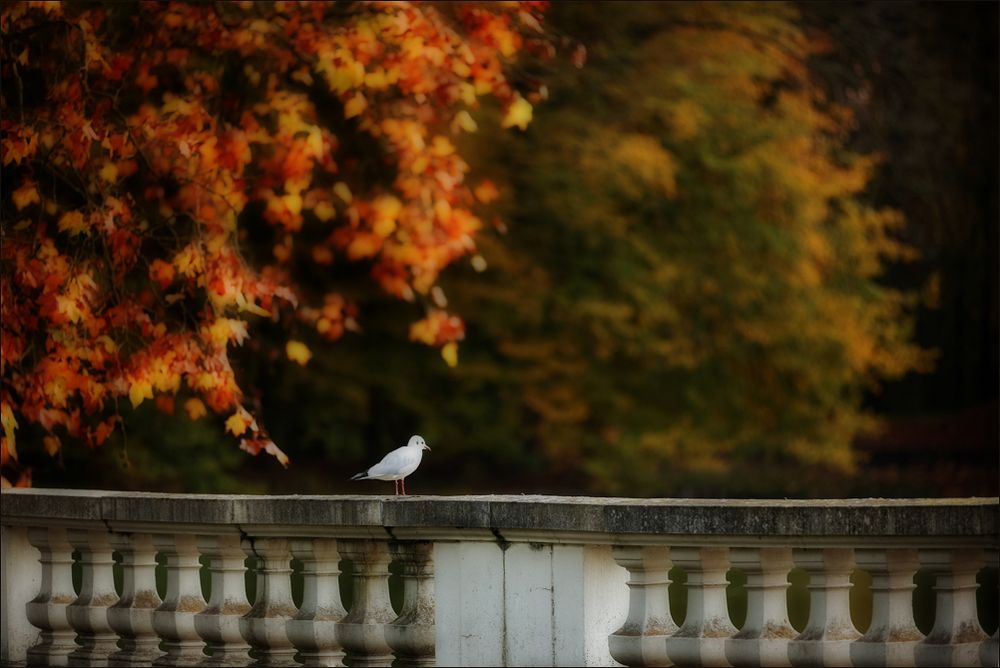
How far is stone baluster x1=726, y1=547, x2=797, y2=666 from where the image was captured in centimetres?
497

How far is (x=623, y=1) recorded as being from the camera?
21938mm

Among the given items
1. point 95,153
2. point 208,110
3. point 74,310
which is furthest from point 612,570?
point 208,110

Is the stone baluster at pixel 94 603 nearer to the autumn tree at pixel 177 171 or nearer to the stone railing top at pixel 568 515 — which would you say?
the stone railing top at pixel 568 515

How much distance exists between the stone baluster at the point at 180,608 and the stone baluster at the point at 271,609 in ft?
0.88

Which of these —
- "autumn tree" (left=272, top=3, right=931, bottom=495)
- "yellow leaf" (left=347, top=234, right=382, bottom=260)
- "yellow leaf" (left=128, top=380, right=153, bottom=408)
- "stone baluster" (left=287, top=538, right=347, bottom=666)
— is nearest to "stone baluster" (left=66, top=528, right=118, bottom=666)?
"stone baluster" (left=287, top=538, right=347, bottom=666)

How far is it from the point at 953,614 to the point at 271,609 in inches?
86.3

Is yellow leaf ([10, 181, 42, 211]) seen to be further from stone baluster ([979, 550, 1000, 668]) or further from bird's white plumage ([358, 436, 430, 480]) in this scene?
stone baluster ([979, 550, 1000, 668])

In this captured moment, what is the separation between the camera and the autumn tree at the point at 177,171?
7.74 metres

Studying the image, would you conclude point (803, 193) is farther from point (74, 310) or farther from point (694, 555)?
point (694, 555)

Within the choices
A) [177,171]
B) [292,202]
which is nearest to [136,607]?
[177,171]

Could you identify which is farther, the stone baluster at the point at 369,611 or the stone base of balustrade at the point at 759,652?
the stone baluster at the point at 369,611

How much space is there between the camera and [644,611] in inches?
204

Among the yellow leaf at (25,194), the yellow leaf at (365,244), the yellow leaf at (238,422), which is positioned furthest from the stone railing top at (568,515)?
the yellow leaf at (365,244)

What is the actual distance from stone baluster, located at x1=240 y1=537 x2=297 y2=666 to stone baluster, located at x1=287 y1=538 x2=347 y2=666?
0.06m
